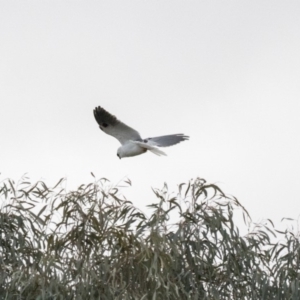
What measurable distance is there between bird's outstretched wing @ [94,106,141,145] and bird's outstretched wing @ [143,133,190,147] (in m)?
0.31

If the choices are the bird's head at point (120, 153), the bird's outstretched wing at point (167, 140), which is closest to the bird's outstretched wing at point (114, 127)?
the bird's head at point (120, 153)

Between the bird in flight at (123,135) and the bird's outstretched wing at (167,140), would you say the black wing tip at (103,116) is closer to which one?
the bird in flight at (123,135)

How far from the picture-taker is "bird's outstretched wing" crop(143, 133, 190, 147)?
9.78 m

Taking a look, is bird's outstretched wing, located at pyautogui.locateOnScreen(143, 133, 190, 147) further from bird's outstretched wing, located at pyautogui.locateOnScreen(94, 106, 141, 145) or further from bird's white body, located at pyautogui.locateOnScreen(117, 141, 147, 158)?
bird's outstretched wing, located at pyautogui.locateOnScreen(94, 106, 141, 145)

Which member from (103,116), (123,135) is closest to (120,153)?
(123,135)

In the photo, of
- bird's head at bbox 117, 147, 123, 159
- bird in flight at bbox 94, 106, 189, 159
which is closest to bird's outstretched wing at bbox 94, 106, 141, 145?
bird in flight at bbox 94, 106, 189, 159

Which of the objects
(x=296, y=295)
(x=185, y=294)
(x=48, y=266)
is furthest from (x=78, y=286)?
(x=296, y=295)

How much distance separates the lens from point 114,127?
34.1 feet

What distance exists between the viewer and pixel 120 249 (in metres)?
7.33

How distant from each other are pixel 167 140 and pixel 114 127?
0.71 metres

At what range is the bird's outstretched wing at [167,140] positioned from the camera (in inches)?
385

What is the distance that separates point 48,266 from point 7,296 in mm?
338

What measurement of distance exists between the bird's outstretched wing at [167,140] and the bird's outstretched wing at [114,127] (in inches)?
12.3

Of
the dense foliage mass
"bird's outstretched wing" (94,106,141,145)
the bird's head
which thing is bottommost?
the dense foliage mass
